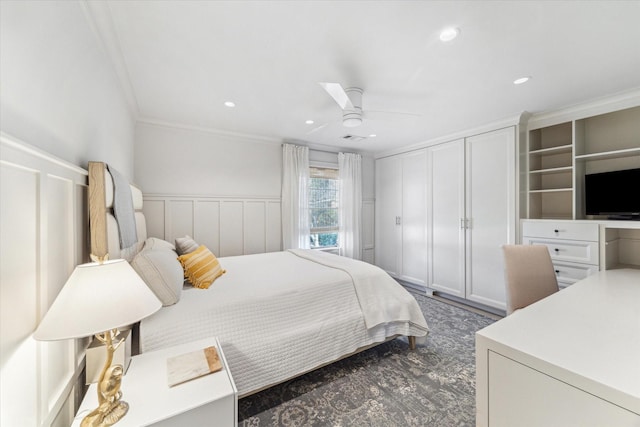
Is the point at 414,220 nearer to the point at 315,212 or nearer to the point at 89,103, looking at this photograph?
the point at 315,212

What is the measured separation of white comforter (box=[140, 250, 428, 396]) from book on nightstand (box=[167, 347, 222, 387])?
0.28 m

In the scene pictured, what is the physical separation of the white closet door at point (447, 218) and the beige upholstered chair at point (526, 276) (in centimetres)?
164

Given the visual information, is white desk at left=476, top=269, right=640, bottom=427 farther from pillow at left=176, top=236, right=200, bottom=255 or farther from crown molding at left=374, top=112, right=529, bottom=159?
crown molding at left=374, top=112, right=529, bottom=159

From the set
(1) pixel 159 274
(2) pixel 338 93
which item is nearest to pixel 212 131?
(2) pixel 338 93

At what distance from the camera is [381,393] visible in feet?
6.17

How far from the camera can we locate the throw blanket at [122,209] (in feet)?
4.94

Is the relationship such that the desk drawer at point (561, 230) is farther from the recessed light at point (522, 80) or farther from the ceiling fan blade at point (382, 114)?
the ceiling fan blade at point (382, 114)

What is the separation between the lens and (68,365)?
3.48 feet

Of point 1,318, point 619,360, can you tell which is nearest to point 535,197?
point 619,360

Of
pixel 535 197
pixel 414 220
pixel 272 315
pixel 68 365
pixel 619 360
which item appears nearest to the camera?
pixel 619 360

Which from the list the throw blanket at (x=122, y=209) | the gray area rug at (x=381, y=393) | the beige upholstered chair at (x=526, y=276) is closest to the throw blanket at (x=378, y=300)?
the gray area rug at (x=381, y=393)

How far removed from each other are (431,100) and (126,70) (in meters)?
2.82

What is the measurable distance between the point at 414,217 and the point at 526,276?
243cm

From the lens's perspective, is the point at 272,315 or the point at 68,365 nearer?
the point at 68,365
